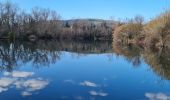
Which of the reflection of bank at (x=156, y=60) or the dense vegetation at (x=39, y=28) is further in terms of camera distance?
the dense vegetation at (x=39, y=28)

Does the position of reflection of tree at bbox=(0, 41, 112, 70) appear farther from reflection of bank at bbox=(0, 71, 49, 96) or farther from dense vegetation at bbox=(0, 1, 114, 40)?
dense vegetation at bbox=(0, 1, 114, 40)

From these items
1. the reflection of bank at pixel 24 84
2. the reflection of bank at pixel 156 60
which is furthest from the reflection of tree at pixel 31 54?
the reflection of bank at pixel 156 60

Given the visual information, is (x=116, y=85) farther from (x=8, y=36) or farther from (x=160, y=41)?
(x=8, y=36)

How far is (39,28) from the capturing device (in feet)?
253

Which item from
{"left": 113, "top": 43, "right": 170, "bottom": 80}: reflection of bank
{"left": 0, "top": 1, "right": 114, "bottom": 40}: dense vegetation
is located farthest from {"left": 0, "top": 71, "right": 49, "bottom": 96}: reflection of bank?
{"left": 0, "top": 1, "right": 114, "bottom": 40}: dense vegetation

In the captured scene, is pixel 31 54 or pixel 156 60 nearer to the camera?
pixel 156 60

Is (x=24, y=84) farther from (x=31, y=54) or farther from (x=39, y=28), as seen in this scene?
(x=39, y=28)

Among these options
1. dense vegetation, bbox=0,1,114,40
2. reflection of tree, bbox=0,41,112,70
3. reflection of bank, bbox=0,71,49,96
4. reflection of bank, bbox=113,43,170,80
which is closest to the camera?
reflection of bank, bbox=0,71,49,96

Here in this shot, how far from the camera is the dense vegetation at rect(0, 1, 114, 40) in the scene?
→ 7050 cm

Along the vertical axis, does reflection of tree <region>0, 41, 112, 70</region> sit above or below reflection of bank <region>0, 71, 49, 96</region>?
below

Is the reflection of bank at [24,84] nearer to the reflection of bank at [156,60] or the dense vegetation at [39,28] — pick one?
the reflection of bank at [156,60]

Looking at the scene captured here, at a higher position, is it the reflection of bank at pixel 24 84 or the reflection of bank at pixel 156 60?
the reflection of bank at pixel 24 84

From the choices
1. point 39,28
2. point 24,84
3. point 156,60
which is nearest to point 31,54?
point 156,60

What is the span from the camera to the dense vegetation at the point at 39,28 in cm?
7050
